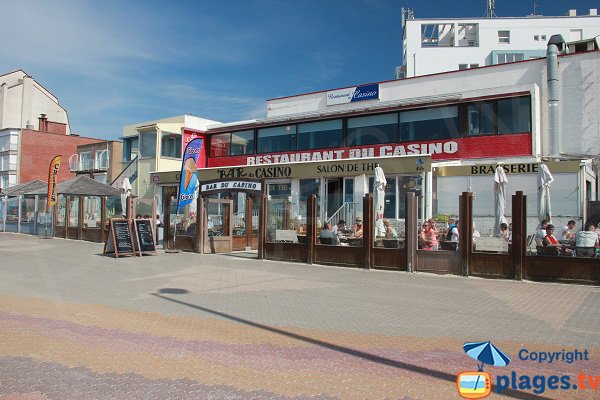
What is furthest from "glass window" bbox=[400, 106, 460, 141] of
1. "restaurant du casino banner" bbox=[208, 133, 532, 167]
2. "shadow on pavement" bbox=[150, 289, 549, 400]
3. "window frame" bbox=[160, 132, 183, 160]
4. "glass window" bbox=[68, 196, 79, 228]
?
"shadow on pavement" bbox=[150, 289, 549, 400]

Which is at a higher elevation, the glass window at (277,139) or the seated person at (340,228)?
the glass window at (277,139)

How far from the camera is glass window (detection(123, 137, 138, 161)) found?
35.1 meters

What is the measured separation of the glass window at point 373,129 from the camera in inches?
985

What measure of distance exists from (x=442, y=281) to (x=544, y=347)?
5.95 meters

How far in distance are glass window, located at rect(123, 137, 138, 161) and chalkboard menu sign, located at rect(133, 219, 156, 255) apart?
17.7 metres

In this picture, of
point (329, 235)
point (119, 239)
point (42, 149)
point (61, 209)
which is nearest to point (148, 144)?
point (61, 209)

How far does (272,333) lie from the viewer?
7.31 meters

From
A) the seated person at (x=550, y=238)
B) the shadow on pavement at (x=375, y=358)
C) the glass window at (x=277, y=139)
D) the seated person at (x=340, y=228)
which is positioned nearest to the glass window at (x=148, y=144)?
the glass window at (x=277, y=139)

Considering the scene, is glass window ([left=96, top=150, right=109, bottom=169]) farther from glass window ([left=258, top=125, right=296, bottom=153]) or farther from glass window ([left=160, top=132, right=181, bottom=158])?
glass window ([left=258, top=125, right=296, bottom=153])

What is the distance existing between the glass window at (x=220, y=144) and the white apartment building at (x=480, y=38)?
29531 mm

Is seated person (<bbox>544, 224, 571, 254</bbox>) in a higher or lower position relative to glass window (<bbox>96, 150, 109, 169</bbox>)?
lower

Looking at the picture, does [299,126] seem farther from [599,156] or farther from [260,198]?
[599,156]

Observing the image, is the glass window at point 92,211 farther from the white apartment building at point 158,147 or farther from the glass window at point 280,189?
the glass window at point 280,189

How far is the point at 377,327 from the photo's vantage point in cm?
778
